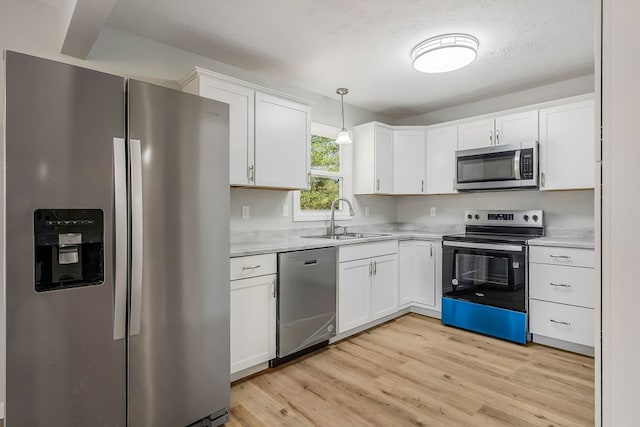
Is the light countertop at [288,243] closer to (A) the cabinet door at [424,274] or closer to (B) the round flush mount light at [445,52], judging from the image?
(A) the cabinet door at [424,274]

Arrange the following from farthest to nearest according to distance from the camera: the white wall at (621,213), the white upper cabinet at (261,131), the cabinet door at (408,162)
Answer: the cabinet door at (408,162) → the white upper cabinet at (261,131) → the white wall at (621,213)

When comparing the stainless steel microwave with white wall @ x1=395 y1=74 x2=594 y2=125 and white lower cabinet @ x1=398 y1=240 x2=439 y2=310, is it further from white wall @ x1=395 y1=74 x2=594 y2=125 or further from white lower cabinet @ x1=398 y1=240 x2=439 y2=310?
white lower cabinet @ x1=398 y1=240 x2=439 y2=310

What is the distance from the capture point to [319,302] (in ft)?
9.09

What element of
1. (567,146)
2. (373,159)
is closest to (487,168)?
(567,146)

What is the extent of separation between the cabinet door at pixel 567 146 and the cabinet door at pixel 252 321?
8.98ft

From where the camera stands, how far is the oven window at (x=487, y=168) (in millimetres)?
3322

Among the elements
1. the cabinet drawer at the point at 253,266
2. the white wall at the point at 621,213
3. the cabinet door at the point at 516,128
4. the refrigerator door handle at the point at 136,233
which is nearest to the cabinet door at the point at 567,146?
the cabinet door at the point at 516,128

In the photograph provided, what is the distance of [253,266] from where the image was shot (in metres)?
2.35

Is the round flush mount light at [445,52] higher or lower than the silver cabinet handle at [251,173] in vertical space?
higher

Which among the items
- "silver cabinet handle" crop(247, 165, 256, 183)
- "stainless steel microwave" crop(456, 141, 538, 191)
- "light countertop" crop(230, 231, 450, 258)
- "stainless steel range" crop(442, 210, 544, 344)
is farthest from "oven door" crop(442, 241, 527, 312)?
"silver cabinet handle" crop(247, 165, 256, 183)

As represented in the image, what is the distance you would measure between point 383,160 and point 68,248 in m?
3.21

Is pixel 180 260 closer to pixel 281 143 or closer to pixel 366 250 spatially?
pixel 281 143

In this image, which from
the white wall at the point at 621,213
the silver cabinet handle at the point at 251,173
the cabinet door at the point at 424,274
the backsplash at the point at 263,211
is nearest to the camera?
the white wall at the point at 621,213

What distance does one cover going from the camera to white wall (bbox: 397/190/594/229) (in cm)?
322
